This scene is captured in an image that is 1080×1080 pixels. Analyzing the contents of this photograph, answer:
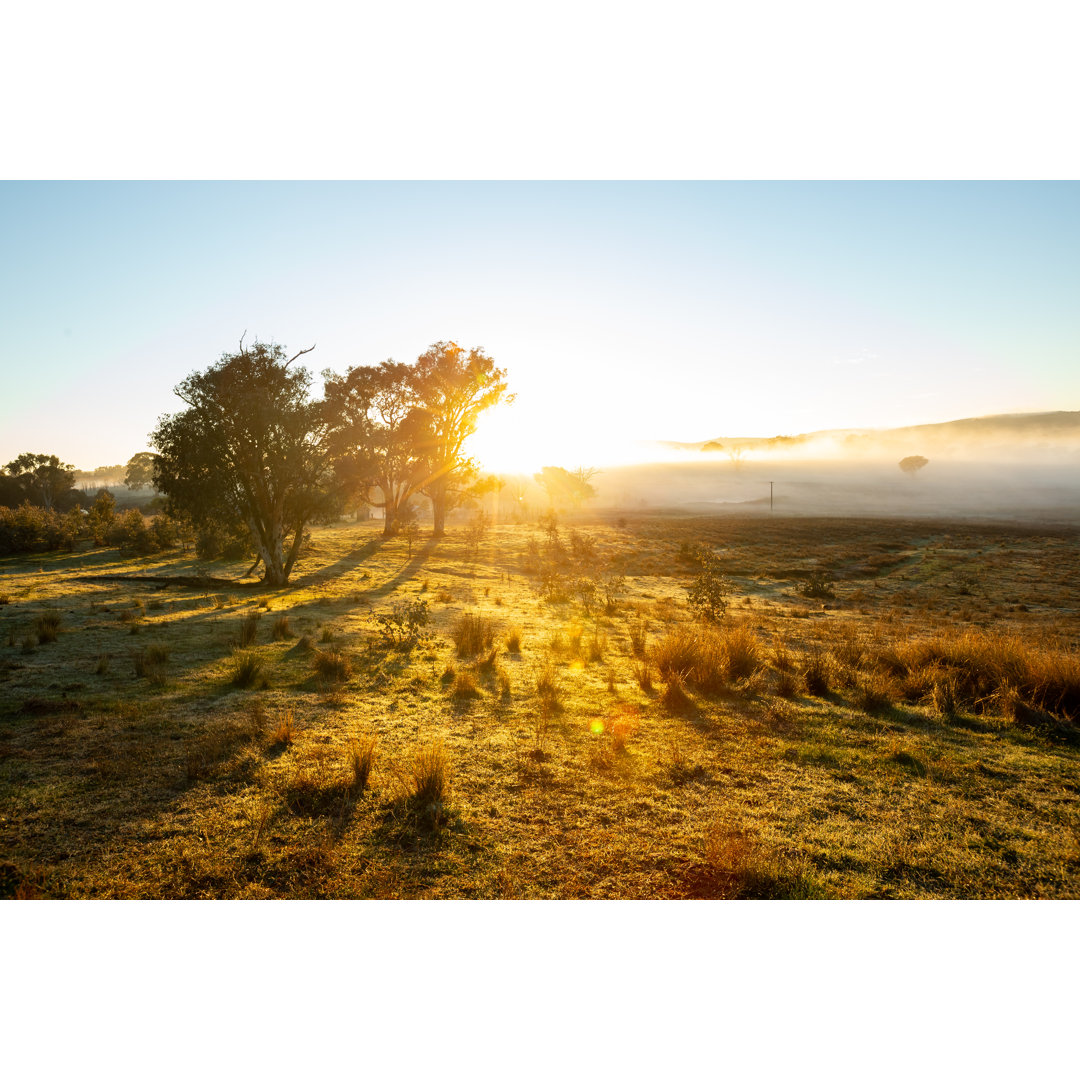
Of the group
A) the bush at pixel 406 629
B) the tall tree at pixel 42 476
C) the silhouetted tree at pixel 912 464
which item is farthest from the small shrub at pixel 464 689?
the silhouetted tree at pixel 912 464

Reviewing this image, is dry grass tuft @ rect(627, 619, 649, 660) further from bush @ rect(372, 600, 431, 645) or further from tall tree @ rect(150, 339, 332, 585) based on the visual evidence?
tall tree @ rect(150, 339, 332, 585)

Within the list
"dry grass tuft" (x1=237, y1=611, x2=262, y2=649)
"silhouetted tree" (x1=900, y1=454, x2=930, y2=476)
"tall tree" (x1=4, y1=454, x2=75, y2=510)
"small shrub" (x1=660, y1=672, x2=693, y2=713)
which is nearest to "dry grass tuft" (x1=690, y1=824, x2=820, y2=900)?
"small shrub" (x1=660, y1=672, x2=693, y2=713)

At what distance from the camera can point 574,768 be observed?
6.11 m

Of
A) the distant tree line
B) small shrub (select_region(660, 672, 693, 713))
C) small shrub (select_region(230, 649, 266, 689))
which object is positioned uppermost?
the distant tree line

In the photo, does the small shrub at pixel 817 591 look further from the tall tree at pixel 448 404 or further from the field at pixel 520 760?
the tall tree at pixel 448 404

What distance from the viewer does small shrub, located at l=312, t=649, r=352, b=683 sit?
30.4ft

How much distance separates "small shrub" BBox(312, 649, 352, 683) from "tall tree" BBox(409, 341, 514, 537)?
1250 inches

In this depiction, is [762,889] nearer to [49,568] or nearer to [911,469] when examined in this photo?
[49,568]

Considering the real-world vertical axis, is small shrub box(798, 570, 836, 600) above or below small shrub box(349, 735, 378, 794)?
below

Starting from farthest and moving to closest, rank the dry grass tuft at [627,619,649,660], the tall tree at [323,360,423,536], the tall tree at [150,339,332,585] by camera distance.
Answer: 1. the tall tree at [323,360,423,536]
2. the tall tree at [150,339,332,585]
3. the dry grass tuft at [627,619,649,660]

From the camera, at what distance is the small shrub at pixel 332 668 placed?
30.4 feet

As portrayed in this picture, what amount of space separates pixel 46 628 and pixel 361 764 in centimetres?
1009

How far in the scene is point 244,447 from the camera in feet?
63.9

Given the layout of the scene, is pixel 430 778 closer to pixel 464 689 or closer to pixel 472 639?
pixel 464 689
